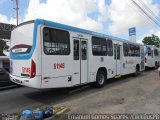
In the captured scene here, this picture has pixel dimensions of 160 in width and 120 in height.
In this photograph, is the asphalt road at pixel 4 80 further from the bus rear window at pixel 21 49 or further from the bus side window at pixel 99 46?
the bus side window at pixel 99 46

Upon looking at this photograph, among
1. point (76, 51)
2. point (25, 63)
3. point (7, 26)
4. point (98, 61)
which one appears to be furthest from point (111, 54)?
point (7, 26)

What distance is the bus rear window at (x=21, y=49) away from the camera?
8569 millimetres

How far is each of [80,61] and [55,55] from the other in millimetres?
1789

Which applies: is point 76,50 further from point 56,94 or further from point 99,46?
point 99,46

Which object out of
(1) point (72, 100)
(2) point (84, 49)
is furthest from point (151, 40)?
(1) point (72, 100)

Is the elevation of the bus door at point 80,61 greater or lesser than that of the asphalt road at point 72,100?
greater

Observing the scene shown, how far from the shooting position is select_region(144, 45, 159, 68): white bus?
23.4 m

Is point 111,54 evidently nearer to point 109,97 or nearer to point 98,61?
point 98,61

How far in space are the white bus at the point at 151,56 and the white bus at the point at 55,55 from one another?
39.8 feet

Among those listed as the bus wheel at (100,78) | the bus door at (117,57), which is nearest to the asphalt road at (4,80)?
the bus wheel at (100,78)

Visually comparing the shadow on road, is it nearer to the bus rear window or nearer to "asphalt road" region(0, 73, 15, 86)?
"asphalt road" region(0, 73, 15, 86)

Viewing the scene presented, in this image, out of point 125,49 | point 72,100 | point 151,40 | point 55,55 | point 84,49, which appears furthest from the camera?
point 151,40

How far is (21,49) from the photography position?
8969 mm

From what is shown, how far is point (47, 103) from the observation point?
29.0ft
